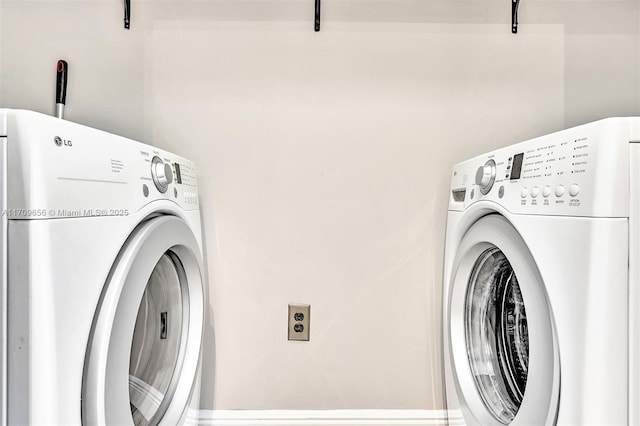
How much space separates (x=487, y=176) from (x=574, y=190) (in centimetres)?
29

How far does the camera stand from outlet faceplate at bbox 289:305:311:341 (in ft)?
4.52

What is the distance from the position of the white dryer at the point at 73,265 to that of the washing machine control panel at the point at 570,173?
0.73 metres

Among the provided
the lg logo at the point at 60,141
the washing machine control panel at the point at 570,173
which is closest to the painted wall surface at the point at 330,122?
the washing machine control panel at the point at 570,173

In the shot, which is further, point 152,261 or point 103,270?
point 152,261

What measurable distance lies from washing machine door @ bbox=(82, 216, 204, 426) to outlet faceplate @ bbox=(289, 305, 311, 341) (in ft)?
1.06

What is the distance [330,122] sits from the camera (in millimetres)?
1377

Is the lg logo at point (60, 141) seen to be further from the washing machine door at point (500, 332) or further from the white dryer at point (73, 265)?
the washing machine door at point (500, 332)

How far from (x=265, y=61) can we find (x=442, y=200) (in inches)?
29.3

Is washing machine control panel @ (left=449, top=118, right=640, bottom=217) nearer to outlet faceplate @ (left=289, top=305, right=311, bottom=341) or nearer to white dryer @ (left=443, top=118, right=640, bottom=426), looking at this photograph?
white dryer @ (left=443, top=118, right=640, bottom=426)

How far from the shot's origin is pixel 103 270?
680mm

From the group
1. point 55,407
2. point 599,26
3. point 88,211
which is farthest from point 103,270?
point 599,26

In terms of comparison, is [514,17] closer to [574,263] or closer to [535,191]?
[535,191]

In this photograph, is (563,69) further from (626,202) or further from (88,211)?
(88,211)

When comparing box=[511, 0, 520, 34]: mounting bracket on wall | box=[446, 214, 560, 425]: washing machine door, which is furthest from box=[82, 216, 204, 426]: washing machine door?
box=[511, 0, 520, 34]: mounting bracket on wall
